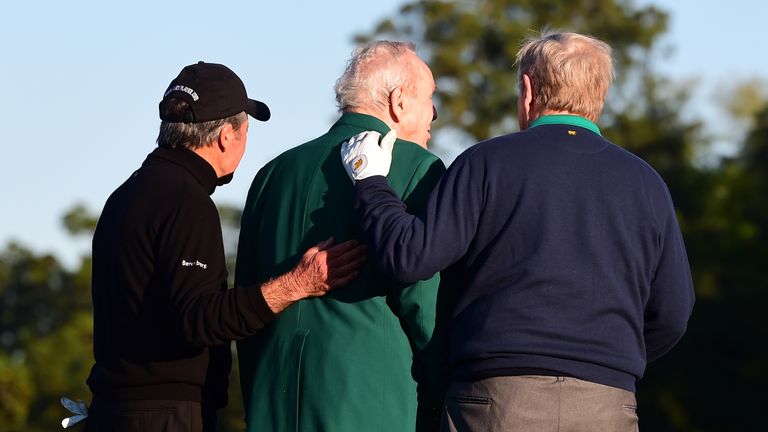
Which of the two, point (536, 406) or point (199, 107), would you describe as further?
point (199, 107)

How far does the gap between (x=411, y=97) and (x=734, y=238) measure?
92.5ft

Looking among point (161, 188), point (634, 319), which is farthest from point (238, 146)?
point (634, 319)

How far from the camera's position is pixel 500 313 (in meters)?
3.88

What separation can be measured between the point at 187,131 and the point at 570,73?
1.28m

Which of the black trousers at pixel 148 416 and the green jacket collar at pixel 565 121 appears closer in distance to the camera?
the green jacket collar at pixel 565 121

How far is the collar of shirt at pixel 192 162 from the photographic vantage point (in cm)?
447

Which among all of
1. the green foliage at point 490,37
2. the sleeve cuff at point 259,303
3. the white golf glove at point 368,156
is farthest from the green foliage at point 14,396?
the white golf glove at point 368,156

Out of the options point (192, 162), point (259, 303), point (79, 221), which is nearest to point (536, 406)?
point (259, 303)

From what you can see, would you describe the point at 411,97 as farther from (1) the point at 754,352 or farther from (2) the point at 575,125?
(1) the point at 754,352

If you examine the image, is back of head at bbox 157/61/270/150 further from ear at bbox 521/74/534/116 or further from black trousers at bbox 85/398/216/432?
ear at bbox 521/74/534/116

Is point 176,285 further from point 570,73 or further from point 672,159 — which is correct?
point 672,159

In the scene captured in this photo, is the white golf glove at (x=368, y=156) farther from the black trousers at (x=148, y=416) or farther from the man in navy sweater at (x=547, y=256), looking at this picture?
the black trousers at (x=148, y=416)

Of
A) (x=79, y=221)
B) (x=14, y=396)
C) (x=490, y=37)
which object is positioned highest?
(x=490, y=37)

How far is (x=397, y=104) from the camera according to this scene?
4.53m
